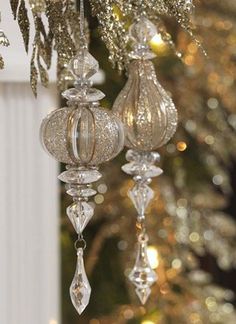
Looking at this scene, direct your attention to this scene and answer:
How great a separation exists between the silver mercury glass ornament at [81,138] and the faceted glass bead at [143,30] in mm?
113

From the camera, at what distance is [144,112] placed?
2.91 feet

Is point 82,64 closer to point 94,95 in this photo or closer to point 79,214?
point 94,95

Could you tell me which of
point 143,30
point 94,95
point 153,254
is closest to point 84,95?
point 94,95

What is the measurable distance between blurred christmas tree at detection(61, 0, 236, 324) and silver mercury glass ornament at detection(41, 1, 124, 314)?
933 millimetres

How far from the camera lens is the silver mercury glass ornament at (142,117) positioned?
89cm

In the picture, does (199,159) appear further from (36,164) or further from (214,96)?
(36,164)

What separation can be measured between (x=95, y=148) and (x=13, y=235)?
0.47 m

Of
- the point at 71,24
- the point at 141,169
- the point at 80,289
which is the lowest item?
the point at 80,289

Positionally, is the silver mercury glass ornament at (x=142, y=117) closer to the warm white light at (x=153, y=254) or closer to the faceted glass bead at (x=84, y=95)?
the faceted glass bead at (x=84, y=95)

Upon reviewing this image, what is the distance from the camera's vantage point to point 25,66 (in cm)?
118

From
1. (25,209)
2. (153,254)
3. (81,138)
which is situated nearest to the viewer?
(81,138)

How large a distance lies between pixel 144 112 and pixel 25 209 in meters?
0.42

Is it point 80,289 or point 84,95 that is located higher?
point 84,95

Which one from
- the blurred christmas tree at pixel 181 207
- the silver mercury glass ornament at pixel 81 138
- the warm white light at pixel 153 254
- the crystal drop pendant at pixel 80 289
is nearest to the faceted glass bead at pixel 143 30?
the silver mercury glass ornament at pixel 81 138
